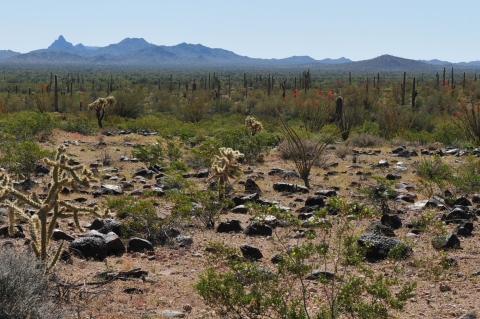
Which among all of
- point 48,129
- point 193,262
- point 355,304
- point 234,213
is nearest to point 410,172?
point 234,213

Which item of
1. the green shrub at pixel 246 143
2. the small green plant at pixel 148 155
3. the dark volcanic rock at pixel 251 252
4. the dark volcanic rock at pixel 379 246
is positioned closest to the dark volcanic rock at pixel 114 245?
the dark volcanic rock at pixel 251 252

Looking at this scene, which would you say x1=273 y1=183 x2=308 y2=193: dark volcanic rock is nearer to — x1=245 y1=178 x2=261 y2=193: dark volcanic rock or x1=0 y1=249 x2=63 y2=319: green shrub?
x1=245 y1=178 x2=261 y2=193: dark volcanic rock

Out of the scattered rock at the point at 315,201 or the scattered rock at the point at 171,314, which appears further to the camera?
the scattered rock at the point at 315,201

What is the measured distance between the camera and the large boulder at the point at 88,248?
22.7ft

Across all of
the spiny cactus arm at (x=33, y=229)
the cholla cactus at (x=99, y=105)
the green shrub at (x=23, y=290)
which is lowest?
the green shrub at (x=23, y=290)

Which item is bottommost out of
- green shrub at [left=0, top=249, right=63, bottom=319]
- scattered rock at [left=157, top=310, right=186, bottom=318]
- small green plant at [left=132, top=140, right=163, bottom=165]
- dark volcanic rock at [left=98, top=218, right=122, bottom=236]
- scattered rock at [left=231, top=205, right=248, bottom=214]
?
scattered rock at [left=231, top=205, right=248, bottom=214]

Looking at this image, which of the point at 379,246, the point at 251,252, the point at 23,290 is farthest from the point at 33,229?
the point at 379,246

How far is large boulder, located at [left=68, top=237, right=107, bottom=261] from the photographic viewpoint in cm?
693

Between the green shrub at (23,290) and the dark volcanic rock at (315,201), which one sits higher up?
the green shrub at (23,290)

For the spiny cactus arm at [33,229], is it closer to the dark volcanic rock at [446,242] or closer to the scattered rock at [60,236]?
the scattered rock at [60,236]

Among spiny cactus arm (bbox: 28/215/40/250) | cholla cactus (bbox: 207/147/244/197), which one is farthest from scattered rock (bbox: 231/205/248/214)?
spiny cactus arm (bbox: 28/215/40/250)

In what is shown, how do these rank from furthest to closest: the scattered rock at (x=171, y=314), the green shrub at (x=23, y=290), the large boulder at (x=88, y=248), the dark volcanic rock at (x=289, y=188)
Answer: the dark volcanic rock at (x=289, y=188) < the large boulder at (x=88, y=248) < the scattered rock at (x=171, y=314) < the green shrub at (x=23, y=290)

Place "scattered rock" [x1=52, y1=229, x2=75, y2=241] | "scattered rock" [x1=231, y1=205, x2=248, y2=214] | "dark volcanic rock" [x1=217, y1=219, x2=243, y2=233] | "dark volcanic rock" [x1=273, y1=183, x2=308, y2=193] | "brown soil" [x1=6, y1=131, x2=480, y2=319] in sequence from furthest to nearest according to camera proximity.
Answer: "dark volcanic rock" [x1=273, y1=183, x2=308, y2=193]
"scattered rock" [x1=231, y1=205, x2=248, y2=214]
"dark volcanic rock" [x1=217, y1=219, x2=243, y2=233]
"scattered rock" [x1=52, y1=229, x2=75, y2=241]
"brown soil" [x1=6, y1=131, x2=480, y2=319]

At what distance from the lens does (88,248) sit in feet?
22.8
